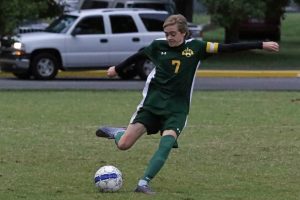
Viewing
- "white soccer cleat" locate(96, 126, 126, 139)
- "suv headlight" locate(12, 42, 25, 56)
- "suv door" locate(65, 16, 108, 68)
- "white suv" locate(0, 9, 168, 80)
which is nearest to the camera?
"white soccer cleat" locate(96, 126, 126, 139)

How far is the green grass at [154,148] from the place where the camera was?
851 centimetres

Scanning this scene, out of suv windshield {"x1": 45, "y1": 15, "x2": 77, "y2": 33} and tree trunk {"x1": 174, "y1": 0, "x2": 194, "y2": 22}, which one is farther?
tree trunk {"x1": 174, "y1": 0, "x2": 194, "y2": 22}

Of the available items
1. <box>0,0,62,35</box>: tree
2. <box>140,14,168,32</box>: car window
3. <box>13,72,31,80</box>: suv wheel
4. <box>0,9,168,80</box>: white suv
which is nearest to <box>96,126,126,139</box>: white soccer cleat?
<box>0,0,62,35</box>: tree

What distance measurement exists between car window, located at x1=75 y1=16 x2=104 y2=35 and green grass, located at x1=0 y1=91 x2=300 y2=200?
20.7ft

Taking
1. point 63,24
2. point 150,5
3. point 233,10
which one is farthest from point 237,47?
point 150,5

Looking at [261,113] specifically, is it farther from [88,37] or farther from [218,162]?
[88,37]

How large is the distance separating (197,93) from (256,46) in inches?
458

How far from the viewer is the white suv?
23.6m

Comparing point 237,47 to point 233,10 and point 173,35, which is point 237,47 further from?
point 233,10

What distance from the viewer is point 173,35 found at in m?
8.34

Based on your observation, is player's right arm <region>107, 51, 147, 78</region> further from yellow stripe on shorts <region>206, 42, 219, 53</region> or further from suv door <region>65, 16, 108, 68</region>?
suv door <region>65, 16, 108, 68</region>

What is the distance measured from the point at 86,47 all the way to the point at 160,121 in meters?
15.6

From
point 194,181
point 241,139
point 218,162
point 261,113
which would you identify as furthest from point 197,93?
point 194,181

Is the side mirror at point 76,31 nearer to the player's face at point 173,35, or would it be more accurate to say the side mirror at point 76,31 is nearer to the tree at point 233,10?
the tree at point 233,10
